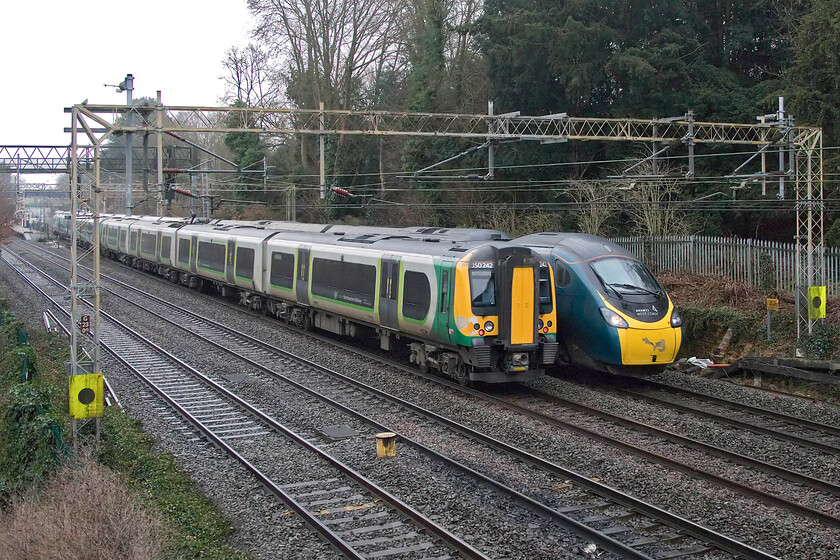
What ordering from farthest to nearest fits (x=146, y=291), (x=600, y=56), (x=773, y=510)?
(x=146, y=291), (x=600, y=56), (x=773, y=510)

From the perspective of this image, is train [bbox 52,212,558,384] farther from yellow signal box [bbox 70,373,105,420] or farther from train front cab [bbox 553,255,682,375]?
yellow signal box [bbox 70,373,105,420]

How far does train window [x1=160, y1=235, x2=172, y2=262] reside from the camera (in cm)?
3371

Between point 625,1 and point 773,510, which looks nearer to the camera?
point 773,510

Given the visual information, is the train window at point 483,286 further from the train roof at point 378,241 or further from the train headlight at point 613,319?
the train headlight at point 613,319

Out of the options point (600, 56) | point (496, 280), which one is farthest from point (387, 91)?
point (496, 280)

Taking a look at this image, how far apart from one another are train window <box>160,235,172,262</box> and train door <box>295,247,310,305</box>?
1415cm

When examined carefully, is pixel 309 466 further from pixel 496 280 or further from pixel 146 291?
pixel 146 291

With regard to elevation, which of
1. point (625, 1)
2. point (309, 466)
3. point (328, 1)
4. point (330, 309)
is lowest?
point (309, 466)

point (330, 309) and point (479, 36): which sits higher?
point (479, 36)

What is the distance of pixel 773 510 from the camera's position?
878 centimetres

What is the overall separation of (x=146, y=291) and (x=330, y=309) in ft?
50.2

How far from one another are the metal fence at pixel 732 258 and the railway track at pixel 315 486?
12701 millimetres

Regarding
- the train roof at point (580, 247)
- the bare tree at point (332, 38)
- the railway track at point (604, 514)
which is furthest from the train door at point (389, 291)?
the bare tree at point (332, 38)

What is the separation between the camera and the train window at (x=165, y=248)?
33709 millimetres
